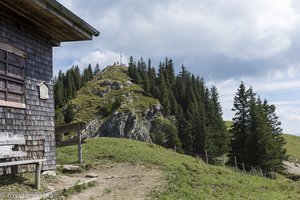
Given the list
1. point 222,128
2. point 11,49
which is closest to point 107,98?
point 222,128

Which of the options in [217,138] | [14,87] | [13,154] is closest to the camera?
[13,154]

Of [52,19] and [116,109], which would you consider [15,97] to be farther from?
[116,109]

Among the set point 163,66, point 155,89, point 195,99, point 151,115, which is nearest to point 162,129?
point 151,115

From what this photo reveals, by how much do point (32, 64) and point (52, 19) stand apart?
6.39ft

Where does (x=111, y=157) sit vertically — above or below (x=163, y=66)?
Answer: below

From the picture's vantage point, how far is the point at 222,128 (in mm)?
85312

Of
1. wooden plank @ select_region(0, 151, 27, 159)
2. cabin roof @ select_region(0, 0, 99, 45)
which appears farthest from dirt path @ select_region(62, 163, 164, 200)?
cabin roof @ select_region(0, 0, 99, 45)

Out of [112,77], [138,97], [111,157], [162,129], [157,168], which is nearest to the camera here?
[157,168]

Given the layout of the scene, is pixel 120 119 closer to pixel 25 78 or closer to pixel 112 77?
pixel 112 77

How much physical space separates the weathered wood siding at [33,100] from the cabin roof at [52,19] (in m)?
0.37

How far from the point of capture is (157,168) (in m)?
17.2

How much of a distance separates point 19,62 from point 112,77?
144 metres

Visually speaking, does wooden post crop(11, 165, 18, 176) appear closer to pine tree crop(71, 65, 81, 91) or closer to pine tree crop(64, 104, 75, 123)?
pine tree crop(64, 104, 75, 123)

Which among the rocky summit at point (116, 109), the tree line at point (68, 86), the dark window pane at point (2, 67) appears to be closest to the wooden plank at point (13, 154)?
the dark window pane at point (2, 67)
